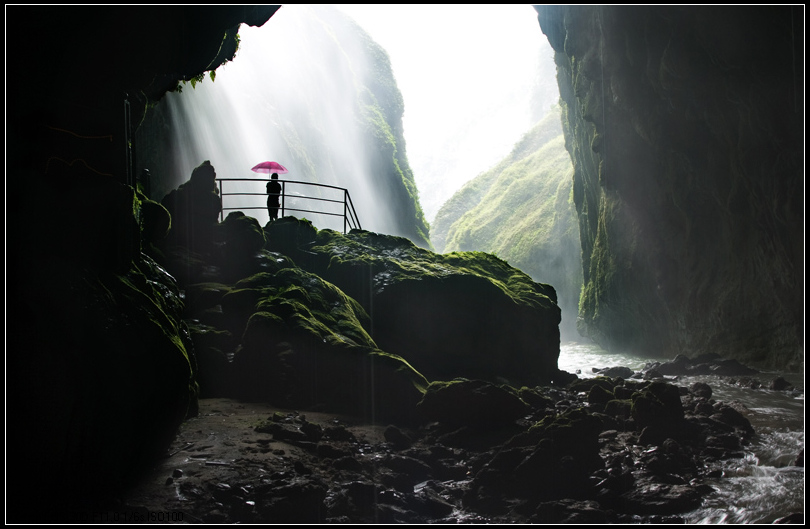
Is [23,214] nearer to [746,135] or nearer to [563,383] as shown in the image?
[563,383]

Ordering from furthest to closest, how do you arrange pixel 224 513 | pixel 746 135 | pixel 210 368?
pixel 746 135 → pixel 210 368 → pixel 224 513

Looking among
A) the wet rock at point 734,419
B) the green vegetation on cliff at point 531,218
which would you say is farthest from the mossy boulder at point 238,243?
the green vegetation on cliff at point 531,218

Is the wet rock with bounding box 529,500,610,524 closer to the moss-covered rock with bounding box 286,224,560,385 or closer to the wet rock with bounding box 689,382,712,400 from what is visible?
the moss-covered rock with bounding box 286,224,560,385

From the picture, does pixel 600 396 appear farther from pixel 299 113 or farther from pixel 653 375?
pixel 299 113

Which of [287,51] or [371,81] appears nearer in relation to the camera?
[287,51]

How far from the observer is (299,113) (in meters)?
41.8

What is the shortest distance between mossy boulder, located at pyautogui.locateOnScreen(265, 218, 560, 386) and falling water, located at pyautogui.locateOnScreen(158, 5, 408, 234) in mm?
12316

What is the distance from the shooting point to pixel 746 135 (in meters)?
15.2

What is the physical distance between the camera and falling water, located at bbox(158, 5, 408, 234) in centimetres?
2928

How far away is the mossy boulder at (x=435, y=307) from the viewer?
1375 cm

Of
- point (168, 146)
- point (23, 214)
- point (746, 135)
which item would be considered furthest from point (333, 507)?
point (168, 146)

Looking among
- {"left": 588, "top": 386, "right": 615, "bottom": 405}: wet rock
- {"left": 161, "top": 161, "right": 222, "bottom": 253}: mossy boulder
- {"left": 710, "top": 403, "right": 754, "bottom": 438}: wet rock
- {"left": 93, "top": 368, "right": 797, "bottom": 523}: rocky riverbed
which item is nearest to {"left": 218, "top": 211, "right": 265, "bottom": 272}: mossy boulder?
{"left": 161, "top": 161, "right": 222, "bottom": 253}: mossy boulder

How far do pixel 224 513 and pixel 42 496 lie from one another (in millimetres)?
1464

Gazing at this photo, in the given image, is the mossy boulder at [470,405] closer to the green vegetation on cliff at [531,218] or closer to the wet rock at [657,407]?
the wet rock at [657,407]
